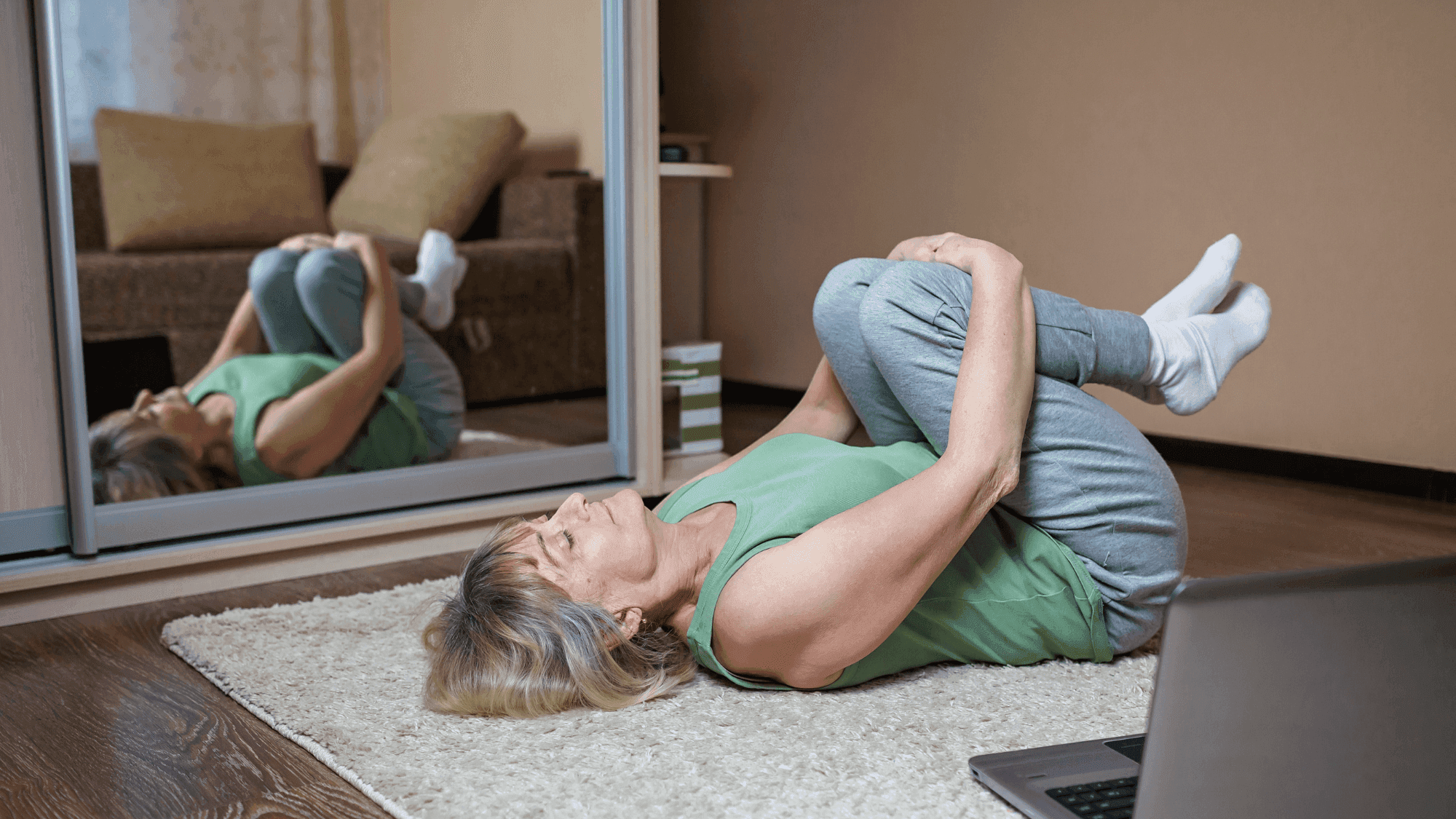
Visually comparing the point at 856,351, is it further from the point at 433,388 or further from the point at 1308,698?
the point at 433,388

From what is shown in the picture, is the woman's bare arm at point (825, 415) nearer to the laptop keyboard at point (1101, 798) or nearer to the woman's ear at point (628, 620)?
the woman's ear at point (628, 620)

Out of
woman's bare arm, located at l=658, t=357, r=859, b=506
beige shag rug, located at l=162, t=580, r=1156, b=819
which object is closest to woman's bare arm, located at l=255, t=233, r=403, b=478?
beige shag rug, located at l=162, t=580, r=1156, b=819

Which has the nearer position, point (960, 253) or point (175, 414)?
point (960, 253)

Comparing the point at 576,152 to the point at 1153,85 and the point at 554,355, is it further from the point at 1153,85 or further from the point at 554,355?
the point at 1153,85

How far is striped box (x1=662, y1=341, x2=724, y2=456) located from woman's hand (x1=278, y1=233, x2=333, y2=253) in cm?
82

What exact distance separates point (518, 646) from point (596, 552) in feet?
0.45

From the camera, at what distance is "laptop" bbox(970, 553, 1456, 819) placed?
708mm

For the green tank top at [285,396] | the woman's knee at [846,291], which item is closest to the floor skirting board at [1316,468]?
the woman's knee at [846,291]

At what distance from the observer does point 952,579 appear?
1429 millimetres

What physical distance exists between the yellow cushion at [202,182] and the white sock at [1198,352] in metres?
1.51

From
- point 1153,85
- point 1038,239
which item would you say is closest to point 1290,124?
point 1153,85

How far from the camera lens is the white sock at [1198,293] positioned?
1.56 m

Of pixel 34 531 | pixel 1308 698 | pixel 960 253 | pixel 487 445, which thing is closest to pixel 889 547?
pixel 960 253

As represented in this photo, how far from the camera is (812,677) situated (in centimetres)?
136
